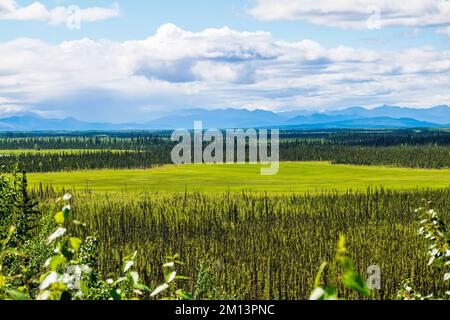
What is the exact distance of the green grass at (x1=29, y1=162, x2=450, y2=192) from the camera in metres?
112

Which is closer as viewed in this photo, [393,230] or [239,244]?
[239,244]

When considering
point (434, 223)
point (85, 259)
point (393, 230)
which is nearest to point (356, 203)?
point (393, 230)

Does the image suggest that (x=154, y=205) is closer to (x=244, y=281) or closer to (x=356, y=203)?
(x=356, y=203)

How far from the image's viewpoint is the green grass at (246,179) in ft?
366

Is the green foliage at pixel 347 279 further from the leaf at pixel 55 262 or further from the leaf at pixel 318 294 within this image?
the leaf at pixel 55 262

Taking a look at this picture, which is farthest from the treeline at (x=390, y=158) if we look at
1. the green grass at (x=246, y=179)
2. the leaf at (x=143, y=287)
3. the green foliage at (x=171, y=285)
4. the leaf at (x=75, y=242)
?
the leaf at (x=75, y=242)

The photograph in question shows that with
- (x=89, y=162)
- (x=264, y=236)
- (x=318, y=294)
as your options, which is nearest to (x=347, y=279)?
(x=318, y=294)

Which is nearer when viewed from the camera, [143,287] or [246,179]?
[143,287]

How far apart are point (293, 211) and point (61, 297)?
77624 millimetres

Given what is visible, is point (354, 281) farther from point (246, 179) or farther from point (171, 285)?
point (246, 179)

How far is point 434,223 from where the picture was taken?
791 cm

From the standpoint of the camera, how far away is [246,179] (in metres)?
128

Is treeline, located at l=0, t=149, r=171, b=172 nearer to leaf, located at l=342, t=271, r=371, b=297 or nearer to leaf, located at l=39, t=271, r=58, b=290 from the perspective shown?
leaf, located at l=39, t=271, r=58, b=290
